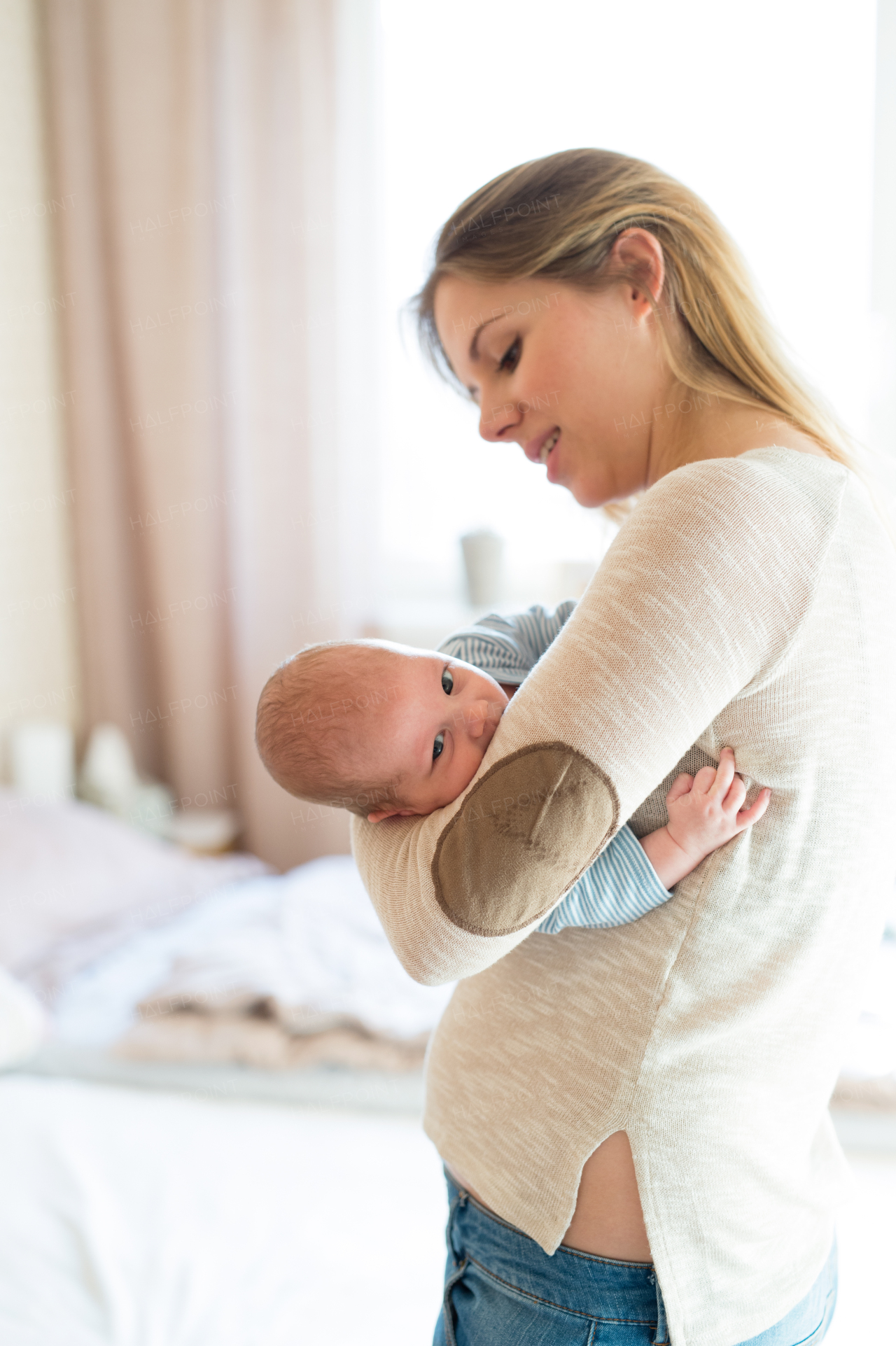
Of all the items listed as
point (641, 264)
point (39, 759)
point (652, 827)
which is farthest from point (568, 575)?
point (652, 827)

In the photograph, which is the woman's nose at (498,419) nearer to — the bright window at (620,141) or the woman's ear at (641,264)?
the woman's ear at (641,264)

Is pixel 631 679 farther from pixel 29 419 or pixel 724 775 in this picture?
pixel 29 419

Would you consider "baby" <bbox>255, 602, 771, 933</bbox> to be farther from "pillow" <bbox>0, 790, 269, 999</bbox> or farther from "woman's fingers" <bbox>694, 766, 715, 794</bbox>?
"pillow" <bbox>0, 790, 269, 999</bbox>

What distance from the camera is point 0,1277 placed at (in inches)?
46.3

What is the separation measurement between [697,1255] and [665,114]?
8.82 ft

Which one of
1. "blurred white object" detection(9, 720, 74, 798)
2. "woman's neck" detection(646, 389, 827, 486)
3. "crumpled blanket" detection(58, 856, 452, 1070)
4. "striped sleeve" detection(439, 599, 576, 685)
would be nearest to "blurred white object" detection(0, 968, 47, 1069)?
"crumpled blanket" detection(58, 856, 452, 1070)

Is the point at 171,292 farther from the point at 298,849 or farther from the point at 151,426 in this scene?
the point at 298,849

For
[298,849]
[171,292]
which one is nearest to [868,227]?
[171,292]

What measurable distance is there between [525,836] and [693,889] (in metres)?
0.14

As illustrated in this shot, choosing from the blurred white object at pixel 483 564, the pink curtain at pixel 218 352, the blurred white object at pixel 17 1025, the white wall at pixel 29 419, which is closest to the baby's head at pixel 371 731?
the blurred white object at pixel 17 1025

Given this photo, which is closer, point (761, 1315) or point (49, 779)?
point (761, 1315)

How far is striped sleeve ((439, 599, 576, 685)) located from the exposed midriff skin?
0.38m

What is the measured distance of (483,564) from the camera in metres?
2.71

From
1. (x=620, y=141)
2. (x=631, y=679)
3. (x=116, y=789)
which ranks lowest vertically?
(x=116, y=789)
